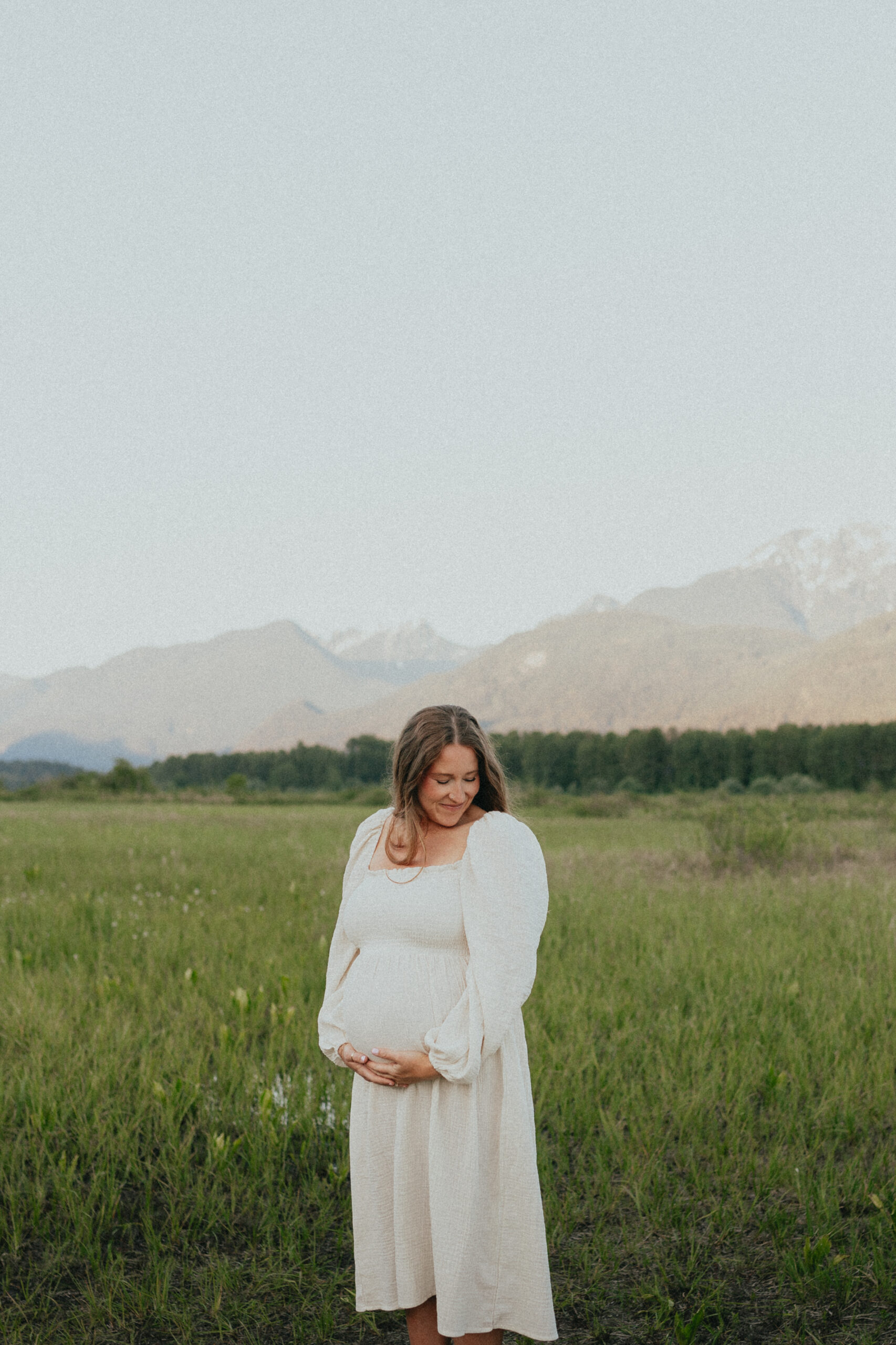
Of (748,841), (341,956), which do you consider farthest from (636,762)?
(341,956)

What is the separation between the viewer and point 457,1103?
2.54 meters

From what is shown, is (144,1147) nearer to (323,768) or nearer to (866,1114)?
(866,1114)

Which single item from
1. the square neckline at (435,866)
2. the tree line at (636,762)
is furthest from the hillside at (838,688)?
the square neckline at (435,866)

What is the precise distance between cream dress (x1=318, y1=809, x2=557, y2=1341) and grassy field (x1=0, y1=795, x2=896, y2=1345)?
0.99 meters

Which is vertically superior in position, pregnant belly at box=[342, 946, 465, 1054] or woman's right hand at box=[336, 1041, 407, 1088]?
pregnant belly at box=[342, 946, 465, 1054]

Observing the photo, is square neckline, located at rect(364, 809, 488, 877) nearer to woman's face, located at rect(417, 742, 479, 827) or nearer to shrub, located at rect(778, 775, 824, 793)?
woman's face, located at rect(417, 742, 479, 827)

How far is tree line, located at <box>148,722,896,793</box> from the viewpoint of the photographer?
69000 mm

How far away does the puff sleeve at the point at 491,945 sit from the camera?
8.02ft

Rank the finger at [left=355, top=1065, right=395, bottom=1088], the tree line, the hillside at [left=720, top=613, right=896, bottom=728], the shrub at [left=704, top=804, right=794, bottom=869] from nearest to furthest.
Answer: the finger at [left=355, top=1065, right=395, bottom=1088]
the shrub at [left=704, top=804, right=794, bottom=869]
the tree line
the hillside at [left=720, top=613, right=896, bottom=728]

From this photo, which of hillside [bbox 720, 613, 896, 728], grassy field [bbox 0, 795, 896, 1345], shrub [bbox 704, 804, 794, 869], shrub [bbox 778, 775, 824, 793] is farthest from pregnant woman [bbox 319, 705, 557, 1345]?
hillside [bbox 720, 613, 896, 728]

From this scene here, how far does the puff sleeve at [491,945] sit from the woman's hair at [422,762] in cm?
21

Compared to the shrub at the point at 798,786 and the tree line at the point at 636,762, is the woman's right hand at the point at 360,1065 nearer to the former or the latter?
the shrub at the point at 798,786

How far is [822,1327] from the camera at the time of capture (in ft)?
10.6

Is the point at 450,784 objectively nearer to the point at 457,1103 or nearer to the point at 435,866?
the point at 435,866
